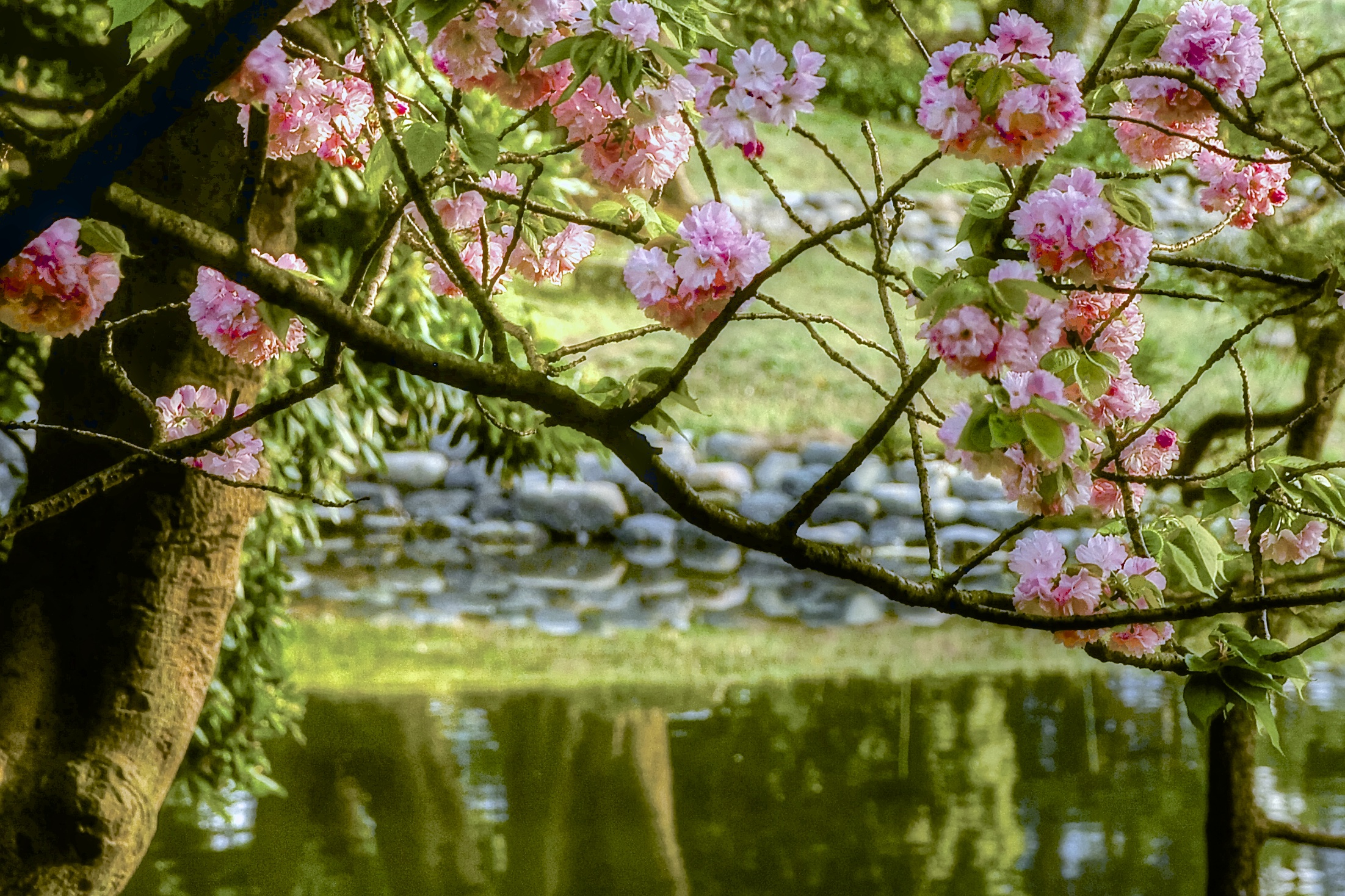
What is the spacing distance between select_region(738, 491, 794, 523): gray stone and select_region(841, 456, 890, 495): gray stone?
281 millimetres

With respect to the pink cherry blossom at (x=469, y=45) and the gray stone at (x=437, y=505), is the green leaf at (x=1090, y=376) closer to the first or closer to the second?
the pink cherry blossom at (x=469, y=45)

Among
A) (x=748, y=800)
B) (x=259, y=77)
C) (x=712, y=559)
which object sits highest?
(x=712, y=559)

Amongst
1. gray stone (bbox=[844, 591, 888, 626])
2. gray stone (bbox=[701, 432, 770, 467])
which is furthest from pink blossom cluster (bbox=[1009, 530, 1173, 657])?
gray stone (bbox=[701, 432, 770, 467])

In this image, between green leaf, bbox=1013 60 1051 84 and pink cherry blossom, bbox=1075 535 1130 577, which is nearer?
green leaf, bbox=1013 60 1051 84

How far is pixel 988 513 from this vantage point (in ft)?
18.7

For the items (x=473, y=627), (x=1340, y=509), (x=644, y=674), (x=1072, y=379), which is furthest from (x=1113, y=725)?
(x=1072, y=379)

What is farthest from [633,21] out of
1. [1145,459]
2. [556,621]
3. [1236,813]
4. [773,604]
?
[773,604]

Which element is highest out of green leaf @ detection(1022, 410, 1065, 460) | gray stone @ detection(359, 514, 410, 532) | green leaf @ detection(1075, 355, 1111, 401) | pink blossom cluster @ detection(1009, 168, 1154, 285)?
gray stone @ detection(359, 514, 410, 532)

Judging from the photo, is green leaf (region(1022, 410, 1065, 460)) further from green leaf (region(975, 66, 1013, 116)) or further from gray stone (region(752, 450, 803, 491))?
gray stone (region(752, 450, 803, 491))

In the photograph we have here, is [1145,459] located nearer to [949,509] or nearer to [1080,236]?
[1080,236]

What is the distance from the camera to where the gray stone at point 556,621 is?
4.48 m

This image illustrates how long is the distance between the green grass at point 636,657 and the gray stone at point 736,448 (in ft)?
4.53

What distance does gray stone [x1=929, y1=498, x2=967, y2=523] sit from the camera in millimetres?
5645

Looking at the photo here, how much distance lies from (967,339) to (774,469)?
4957 mm
